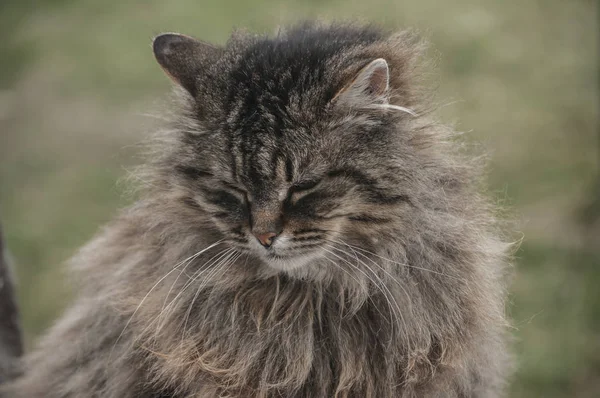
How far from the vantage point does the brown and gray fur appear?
7.25ft

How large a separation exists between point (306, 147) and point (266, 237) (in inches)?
11.6

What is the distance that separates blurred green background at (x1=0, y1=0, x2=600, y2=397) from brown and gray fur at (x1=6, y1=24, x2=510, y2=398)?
209 centimetres

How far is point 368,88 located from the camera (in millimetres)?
2203

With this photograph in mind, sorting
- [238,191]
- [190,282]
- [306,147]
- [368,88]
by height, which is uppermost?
[368,88]

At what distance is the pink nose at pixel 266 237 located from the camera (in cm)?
221

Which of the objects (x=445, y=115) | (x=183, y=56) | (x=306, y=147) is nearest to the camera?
(x=306, y=147)

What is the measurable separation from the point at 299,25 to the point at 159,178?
78cm

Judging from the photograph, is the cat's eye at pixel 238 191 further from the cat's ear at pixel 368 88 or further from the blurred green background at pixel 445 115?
the blurred green background at pixel 445 115

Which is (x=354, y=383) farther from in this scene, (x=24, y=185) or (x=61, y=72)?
(x=61, y=72)

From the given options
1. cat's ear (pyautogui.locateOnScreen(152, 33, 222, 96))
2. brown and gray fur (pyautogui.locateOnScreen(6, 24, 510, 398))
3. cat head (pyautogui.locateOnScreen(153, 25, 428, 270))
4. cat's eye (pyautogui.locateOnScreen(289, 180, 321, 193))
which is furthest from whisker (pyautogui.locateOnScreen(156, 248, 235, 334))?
cat's ear (pyautogui.locateOnScreen(152, 33, 222, 96))

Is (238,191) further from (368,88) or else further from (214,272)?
(368,88)

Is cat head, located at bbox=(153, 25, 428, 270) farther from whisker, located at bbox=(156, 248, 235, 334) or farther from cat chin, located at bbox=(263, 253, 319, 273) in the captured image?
whisker, located at bbox=(156, 248, 235, 334)

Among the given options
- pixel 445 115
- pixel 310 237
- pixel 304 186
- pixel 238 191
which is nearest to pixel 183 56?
pixel 238 191

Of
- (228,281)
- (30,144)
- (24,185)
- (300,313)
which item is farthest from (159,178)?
(30,144)
